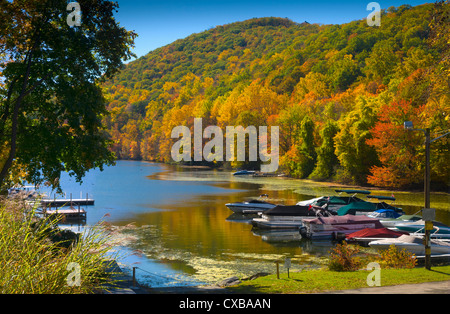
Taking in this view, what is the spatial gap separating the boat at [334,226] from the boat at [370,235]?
A: 2.25 metres

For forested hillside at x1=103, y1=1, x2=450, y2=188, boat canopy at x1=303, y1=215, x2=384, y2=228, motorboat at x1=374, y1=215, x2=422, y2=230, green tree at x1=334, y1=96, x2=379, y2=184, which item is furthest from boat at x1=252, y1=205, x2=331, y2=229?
green tree at x1=334, y1=96, x2=379, y2=184

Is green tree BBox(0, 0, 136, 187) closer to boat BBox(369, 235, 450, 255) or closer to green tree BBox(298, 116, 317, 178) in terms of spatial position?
boat BBox(369, 235, 450, 255)

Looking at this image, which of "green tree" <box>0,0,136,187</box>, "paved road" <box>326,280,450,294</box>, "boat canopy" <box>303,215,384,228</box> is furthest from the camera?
"boat canopy" <box>303,215,384,228</box>

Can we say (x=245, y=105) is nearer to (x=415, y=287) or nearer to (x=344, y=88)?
(x=344, y=88)

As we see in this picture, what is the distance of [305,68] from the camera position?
512ft

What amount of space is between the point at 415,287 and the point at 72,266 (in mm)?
11500

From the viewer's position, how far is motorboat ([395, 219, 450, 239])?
30516 millimetres

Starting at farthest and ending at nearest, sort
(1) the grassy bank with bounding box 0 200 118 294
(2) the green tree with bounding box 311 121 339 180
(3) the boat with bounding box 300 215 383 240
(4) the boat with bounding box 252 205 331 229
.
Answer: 1. (2) the green tree with bounding box 311 121 339 180
2. (4) the boat with bounding box 252 205 331 229
3. (3) the boat with bounding box 300 215 383 240
4. (1) the grassy bank with bounding box 0 200 118 294

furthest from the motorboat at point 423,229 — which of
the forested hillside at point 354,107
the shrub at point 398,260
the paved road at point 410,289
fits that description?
the paved road at point 410,289

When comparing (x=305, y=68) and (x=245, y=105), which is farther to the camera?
(x=305, y=68)

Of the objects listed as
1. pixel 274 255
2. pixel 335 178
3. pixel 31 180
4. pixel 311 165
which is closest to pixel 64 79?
pixel 31 180

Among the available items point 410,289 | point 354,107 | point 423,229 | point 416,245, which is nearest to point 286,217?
point 423,229
